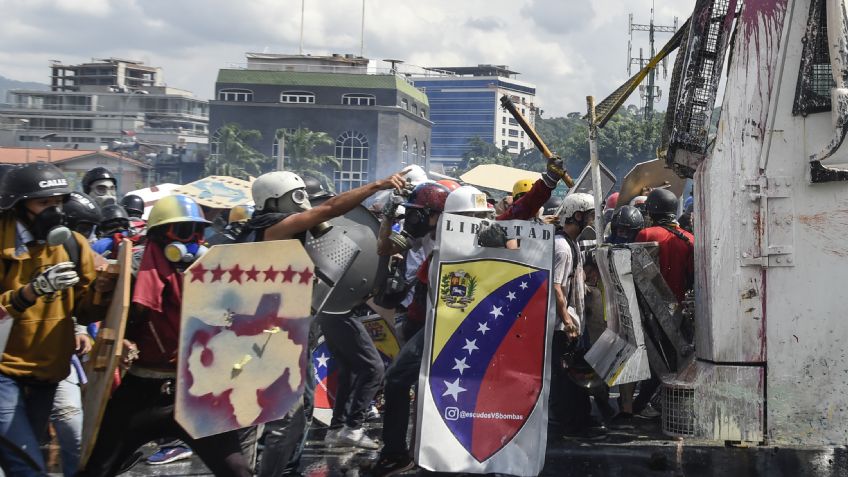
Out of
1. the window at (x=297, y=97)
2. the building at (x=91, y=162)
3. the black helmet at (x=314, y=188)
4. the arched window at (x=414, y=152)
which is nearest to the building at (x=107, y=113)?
the window at (x=297, y=97)

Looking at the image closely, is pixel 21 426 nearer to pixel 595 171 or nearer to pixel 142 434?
pixel 142 434

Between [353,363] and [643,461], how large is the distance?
80.2 inches

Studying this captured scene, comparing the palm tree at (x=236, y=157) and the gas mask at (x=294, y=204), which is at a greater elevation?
the palm tree at (x=236, y=157)

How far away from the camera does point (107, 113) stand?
130 metres

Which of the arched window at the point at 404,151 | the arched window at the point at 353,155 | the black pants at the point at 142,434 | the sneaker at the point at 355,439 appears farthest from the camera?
the arched window at the point at 404,151

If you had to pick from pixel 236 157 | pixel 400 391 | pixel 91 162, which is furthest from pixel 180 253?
pixel 236 157

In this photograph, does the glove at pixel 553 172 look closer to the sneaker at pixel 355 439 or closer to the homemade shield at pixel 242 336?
the homemade shield at pixel 242 336

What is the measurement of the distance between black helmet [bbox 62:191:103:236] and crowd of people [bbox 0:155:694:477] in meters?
0.01

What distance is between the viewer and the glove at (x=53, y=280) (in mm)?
4523

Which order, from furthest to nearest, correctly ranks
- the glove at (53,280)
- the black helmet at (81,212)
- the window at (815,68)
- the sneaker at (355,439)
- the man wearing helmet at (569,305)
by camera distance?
1. the sneaker at (355,439)
2. the man wearing helmet at (569,305)
3. the black helmet at (81,212)
4. the window at (815,68)
5. the glove at (53,280)

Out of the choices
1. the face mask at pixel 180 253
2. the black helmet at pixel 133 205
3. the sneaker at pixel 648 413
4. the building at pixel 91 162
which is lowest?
the sneaker at pixel 648 413

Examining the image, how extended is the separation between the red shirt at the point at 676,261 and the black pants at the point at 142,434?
12.4 ft

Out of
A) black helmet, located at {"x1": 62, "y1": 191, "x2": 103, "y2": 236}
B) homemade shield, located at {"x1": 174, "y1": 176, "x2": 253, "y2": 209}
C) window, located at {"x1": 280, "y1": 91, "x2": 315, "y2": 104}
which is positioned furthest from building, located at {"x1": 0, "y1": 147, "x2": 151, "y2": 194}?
black helmet, located at {"x1": 62, "y1": 191, "x2": 103, "y2": 236}

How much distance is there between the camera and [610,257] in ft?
22.1
